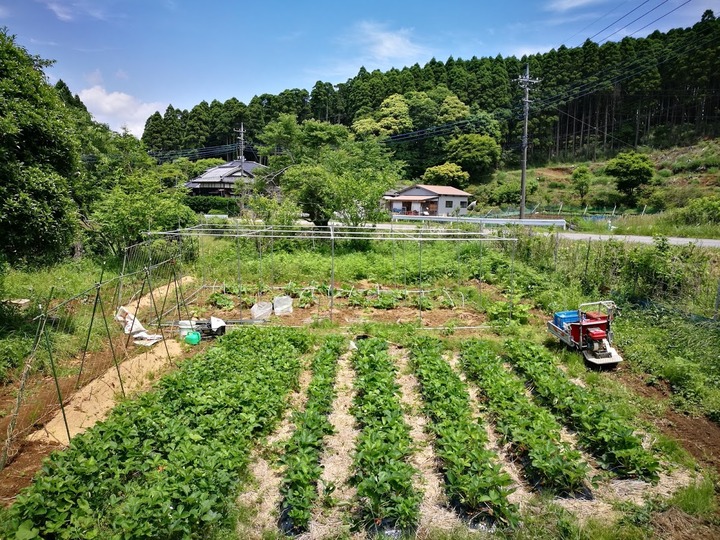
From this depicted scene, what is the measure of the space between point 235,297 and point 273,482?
785 centimetres

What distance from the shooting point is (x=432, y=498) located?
182 inches

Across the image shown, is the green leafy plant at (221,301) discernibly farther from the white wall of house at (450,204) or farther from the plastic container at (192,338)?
the white wall of house at (450,204)

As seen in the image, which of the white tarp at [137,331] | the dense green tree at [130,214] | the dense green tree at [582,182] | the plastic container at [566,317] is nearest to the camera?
the plastic container at [566,317]

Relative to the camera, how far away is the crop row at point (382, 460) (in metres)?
4.12

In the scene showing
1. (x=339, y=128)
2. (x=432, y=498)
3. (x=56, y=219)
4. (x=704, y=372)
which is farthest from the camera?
(x=339, y=128)

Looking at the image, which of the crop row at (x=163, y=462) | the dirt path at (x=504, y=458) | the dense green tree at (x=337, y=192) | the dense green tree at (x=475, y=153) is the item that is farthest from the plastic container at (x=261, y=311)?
the dense green tree at (x=475, y=153)

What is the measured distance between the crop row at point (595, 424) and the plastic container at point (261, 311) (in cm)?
610

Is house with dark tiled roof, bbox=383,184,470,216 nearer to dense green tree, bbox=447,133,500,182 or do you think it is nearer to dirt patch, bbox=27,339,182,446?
dense green tree, bbox=447,133,500,182

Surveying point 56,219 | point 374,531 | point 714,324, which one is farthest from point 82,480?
point 714,324

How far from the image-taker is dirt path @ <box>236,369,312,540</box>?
166 inches

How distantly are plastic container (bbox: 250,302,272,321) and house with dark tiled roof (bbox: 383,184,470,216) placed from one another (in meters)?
28.0

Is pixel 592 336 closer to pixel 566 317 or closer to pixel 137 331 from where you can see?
pixel 566 317

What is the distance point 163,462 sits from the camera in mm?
4492

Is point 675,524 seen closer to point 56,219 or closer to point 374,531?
point 374,531
